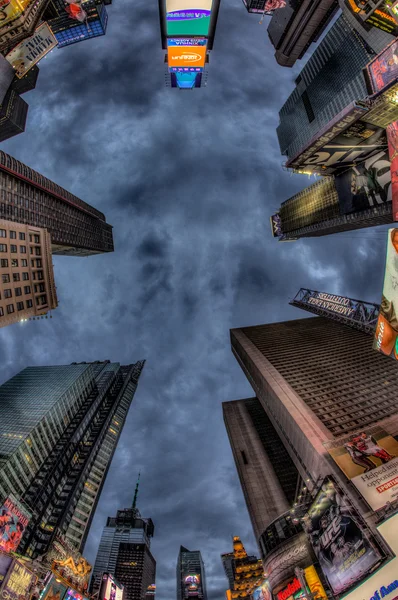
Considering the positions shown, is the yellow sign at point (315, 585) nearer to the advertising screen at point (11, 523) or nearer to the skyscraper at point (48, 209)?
the advertising screen at point (11, 523)

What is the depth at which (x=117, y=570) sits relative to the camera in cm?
15862

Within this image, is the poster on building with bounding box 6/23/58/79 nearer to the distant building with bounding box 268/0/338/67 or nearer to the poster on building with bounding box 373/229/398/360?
the distant building with bounding box 268/0/338/67

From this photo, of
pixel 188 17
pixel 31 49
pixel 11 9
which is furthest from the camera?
pixel 31 49

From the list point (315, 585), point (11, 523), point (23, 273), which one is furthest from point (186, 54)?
point (315, 585)

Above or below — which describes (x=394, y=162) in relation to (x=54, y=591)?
above

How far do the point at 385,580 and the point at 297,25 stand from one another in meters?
175

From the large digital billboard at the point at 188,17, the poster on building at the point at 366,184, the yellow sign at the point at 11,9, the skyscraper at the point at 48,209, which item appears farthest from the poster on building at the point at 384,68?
the skyscraper at the point at 48,209

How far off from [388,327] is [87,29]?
623ft

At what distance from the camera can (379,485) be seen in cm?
2877

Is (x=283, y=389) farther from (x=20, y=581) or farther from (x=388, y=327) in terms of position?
(x=20, y=581)

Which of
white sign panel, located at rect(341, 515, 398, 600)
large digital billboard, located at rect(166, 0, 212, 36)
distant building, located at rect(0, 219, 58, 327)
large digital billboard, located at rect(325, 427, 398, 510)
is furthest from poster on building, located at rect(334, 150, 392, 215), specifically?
distant building, located at rect(0, 219, 58, 327)

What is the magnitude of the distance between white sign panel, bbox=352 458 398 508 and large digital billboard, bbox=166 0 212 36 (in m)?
46.1

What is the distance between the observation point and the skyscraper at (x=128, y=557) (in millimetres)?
156000

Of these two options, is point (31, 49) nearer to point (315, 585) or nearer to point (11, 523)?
point (11, 523)
